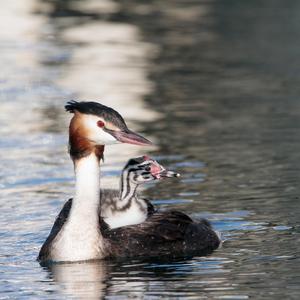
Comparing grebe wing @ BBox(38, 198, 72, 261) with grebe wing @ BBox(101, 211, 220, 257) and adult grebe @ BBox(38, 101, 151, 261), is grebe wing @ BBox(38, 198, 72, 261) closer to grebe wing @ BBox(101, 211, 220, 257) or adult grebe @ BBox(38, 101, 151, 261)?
adult grebe @ BBox(38, 101, 151, 261)

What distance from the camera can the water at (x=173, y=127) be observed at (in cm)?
1188

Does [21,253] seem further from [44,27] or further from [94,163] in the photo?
[44,27]

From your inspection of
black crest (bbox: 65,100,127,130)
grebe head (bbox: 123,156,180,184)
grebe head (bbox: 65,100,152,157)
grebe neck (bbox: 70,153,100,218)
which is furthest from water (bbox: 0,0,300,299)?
black crest (bbox: 65,100,127,130)

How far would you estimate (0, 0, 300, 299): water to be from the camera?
11883 millimetres

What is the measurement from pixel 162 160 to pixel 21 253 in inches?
177

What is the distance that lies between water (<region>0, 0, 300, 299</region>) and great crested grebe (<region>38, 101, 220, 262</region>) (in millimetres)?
210

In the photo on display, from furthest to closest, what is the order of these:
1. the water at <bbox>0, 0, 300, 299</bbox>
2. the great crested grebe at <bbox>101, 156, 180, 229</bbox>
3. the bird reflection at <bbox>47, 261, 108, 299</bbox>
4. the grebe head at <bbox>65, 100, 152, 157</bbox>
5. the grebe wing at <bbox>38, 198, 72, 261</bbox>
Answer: the great crested grebe at <bbox>101, 156, 180, 229</bbox>
the grebe wing at <bbox>38, 198, 72, 261</bbox>
the grebe head at <bbox>65, 100, 152, 157</bbox>
the water at <bbox>0, 0, 300, 299</bbox>
the bird reflection at <bbox>47, 261, 108, 299</bbox>

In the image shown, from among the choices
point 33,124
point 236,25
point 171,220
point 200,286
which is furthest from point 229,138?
point 236,25

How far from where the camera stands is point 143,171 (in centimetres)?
1320

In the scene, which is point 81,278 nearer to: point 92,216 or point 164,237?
point 92,216

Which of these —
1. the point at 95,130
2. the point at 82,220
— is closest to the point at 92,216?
the point at 82,220

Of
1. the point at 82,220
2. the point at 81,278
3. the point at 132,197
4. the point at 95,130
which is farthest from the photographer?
the point at 132,197

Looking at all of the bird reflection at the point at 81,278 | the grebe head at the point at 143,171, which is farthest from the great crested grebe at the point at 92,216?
the grebe head at the point at 143,171

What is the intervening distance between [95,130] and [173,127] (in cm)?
742
